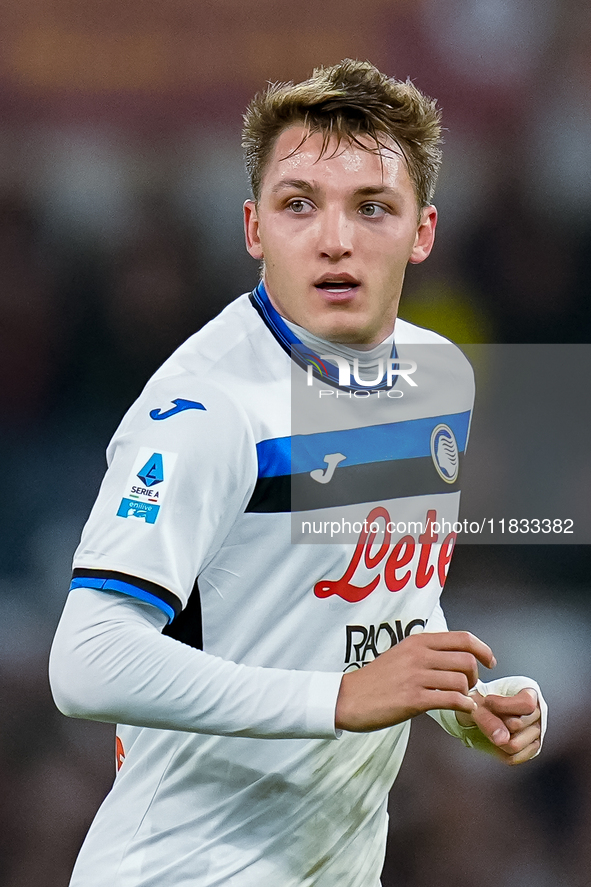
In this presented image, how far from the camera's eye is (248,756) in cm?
108

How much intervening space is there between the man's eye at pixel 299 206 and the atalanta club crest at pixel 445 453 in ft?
1.16

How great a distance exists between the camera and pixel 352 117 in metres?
1.15

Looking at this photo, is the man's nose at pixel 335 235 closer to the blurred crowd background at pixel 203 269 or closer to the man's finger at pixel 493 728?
the man's finger at pixel 493 728

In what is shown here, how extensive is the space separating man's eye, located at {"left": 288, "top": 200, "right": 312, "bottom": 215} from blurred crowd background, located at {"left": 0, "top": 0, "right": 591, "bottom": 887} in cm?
84

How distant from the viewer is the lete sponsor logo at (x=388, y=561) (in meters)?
1.12

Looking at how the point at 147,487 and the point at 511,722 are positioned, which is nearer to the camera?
the point at 147,487

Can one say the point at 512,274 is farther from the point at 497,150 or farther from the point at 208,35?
the point at 208,35

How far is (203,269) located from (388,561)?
3.54ft

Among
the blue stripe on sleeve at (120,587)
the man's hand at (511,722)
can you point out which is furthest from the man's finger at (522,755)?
the blue stripe on sleeve at (120,587)

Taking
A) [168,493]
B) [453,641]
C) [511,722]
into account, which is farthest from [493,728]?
[168,493]

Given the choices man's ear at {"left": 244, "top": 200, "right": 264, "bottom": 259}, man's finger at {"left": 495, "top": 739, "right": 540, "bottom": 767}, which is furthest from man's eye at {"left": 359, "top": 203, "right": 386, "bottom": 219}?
man's finger at {"left": 495, "top": 739, "right": 540, "bottom": 767}

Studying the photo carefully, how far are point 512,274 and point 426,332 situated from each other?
90 cm

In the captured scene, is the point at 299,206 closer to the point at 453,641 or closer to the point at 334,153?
the point at 334,153

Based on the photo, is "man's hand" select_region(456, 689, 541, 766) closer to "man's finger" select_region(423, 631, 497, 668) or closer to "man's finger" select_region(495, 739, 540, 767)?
"man's finger" select_region(495, 739, 540, 767)
